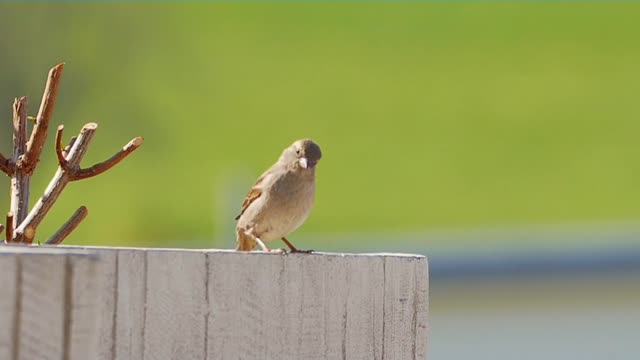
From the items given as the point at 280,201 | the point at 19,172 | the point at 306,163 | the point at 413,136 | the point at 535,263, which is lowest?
the point at 19,172

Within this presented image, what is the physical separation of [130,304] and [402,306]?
0.43 meters

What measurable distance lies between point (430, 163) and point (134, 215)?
5447mm

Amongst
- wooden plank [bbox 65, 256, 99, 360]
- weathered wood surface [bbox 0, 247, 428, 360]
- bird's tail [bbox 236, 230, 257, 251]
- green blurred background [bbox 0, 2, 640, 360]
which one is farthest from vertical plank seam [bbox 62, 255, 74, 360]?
green blurred background [bbox 0, 2, 640, 360]

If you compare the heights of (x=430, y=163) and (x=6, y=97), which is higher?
(x=430, y=163)

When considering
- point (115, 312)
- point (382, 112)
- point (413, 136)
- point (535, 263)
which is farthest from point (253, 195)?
point (382, 112)

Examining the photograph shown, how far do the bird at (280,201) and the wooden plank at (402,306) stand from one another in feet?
3.33

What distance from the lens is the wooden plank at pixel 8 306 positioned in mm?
1277

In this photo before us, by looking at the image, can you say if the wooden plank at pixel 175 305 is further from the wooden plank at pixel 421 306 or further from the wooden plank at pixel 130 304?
the wooden plank at pixel 421 306

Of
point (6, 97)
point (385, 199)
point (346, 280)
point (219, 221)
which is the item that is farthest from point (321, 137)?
point (346, 280)

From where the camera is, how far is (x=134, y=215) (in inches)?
750

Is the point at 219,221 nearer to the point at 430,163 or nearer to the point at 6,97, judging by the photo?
the point at 430,163

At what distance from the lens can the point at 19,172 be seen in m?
2.47

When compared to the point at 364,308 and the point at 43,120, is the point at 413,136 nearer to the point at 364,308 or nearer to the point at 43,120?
the point at 43,120

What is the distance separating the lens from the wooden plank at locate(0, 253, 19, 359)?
4.19ft
